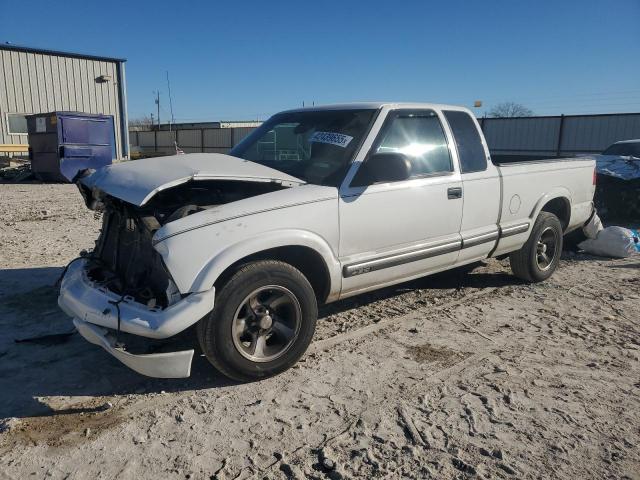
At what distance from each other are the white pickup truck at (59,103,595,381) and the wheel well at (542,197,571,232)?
1.06m

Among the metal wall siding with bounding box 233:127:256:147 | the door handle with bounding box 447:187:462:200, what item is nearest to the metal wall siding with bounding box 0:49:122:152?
the metal wall siding with bounding box 233:127:256:147

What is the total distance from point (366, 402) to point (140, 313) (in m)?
1.51

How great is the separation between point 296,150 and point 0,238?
18.7 ft

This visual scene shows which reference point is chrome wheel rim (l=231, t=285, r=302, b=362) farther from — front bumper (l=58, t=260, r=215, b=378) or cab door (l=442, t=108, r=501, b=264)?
cab door (l=442, t=108, r=501, b=264)

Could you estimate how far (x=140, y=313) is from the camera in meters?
3.27

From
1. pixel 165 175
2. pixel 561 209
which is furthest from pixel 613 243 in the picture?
pixel 165 175

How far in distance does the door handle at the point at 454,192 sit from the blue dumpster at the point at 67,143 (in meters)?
14.6

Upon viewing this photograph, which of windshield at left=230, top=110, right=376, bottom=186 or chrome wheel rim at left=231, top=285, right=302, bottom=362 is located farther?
windshield at left=230, top=110, right=376, bottom=186

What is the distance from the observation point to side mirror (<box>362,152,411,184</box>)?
398cm

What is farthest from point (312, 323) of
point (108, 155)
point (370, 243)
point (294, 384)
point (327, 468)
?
point (108, 155)

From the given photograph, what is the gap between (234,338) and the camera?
11.4ft

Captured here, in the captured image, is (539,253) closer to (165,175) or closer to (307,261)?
(307,261)

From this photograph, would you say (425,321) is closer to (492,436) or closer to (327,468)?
(492,436)

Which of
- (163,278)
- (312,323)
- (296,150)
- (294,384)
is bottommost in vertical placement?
(294,384)
